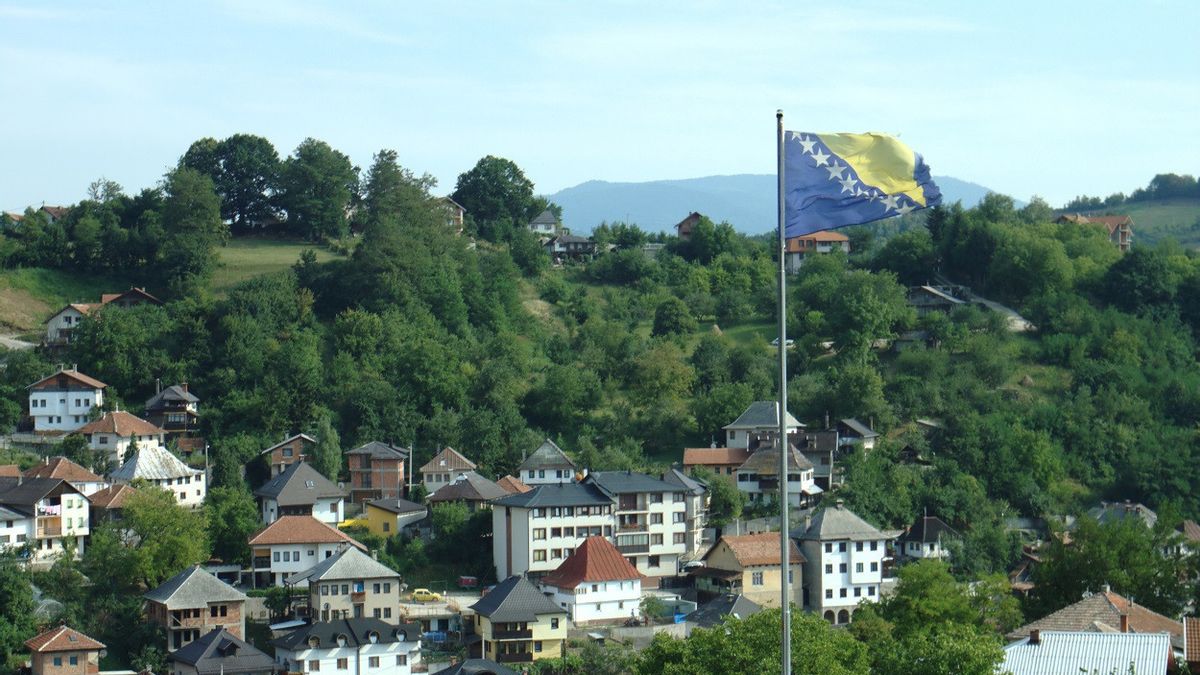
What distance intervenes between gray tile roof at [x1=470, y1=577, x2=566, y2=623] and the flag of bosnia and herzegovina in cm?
2275

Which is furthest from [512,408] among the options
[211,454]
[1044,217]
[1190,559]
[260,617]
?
[1044,217]

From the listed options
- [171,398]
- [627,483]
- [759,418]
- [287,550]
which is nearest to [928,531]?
[759,418]

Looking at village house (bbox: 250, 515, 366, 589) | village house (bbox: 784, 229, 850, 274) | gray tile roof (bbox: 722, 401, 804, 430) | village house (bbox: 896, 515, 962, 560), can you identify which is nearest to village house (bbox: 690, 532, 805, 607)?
village house (bbox: 896, 515, 962, 560)

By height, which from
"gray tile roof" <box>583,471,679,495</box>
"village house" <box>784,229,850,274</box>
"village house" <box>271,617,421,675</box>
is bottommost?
"village house" <box>271,617,421,675</box>

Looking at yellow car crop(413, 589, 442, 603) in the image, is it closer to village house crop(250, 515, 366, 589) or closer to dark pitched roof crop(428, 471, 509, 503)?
village house crop(250, 515, 366, 589)

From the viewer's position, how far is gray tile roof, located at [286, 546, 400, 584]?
1547 inches

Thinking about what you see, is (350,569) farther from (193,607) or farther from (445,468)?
(445,468)

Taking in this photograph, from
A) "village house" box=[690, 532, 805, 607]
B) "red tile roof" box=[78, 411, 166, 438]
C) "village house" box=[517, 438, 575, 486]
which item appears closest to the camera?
"village house" box=[690, 532, 805, 607]

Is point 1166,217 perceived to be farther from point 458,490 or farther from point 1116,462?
point 458,490

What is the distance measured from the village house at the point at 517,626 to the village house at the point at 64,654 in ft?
27.5

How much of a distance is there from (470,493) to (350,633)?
811cm

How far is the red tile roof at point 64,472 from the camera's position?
143ft

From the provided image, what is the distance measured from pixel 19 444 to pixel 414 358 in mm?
11922

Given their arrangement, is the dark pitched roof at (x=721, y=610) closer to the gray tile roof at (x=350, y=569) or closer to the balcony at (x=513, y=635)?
the balcony at (x=513, y=635)
